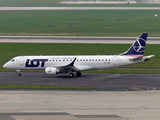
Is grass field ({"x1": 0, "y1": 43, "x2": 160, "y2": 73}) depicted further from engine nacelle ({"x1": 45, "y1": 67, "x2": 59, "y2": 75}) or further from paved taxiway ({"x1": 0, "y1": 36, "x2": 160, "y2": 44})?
engine nacelle ({"x1": 45, "y1": 67, "x2": 59, "y2": 75})

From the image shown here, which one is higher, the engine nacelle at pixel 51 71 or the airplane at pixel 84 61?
the airplane at pixel 84 61

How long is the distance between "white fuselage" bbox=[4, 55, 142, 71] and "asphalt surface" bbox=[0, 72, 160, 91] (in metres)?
1.50

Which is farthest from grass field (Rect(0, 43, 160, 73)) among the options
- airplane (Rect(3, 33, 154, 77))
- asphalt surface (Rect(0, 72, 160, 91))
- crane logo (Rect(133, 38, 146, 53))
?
asphalt surface (Rect(0, 72, 160, 91))

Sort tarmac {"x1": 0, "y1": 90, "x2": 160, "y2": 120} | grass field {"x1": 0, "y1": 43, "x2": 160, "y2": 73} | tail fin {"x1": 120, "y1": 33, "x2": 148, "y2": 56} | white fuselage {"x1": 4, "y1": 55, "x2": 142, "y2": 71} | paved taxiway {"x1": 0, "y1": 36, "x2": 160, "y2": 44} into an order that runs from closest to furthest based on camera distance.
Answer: tarmac {"x1": 0, "y1": 90, "x2": 160, "y2": 120}, white fuselage {"x1": 4, "y1": 55, "x2": 142, "y2": 71}, tail fin {"x1": 120, "y1": 33, "x2": 148, "y2": 56}, grass field {"x1": 0, "y1": 43, "x2": 160, "y2": 73}, paved taxiway {"x1": 0, "y1": 36, "x2": 160, "y2": 44}

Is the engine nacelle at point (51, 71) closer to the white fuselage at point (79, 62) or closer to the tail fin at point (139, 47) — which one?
the white fuselage at point (79, 62)

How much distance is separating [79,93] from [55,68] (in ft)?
48.1

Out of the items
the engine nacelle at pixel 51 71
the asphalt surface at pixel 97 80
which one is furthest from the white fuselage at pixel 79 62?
the engine nacelle at pixel 51 71

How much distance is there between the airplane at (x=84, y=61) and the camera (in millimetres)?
58656

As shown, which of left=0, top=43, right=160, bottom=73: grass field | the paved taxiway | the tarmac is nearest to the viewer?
the tarmac

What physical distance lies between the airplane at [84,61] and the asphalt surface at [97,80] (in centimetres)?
132

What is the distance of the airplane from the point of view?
58.7 m

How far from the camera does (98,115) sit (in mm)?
34156

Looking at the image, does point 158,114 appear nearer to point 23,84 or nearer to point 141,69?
point 23,84

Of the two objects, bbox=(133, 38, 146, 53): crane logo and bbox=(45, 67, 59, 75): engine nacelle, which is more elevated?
bbox=(133, 38, 146, 53): crane logo
